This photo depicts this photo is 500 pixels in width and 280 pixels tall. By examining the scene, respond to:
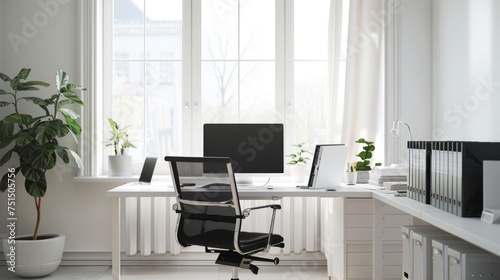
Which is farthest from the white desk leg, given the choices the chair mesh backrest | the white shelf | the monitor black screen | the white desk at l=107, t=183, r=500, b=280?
the white shelf

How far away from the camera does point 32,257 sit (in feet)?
14.3

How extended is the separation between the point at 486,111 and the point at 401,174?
666 millimetres

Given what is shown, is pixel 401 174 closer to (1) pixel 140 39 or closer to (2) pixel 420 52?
(2) pixel 420 52

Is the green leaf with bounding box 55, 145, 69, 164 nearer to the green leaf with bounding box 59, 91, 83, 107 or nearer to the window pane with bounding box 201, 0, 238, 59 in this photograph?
the green leaf with bounding box 59, 91, 83, 107

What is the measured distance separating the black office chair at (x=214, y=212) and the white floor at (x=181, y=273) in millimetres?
974

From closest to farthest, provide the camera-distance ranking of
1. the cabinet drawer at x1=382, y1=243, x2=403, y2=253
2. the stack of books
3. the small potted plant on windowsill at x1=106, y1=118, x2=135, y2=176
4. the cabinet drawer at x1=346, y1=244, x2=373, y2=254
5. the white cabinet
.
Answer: the white cabinet < the cabinet drawer at x1=382, y1=243, x2=403, y2=253 < the stack of books < the cabinet drawer at x1=346, y1=244, x2=373, y2=254 < the small potted plant on windowsill at x1=106, y1=118, x2=135, y2=176

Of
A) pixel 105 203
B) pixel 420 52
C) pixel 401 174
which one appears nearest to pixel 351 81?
pixel 420 52

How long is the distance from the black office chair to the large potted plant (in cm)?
128

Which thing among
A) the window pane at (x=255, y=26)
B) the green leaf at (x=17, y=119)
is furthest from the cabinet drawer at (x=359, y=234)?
the green leaf at (x=17, y=119)

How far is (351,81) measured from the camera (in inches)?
178

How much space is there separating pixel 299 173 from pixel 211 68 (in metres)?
1.16

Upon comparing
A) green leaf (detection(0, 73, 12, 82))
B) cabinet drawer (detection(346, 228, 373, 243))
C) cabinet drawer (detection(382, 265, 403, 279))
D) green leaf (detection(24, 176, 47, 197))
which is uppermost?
green leaf (detection(0, 73, 12, 82))

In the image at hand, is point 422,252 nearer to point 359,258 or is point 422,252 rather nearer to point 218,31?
point 359,258

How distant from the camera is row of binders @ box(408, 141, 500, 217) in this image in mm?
2486
